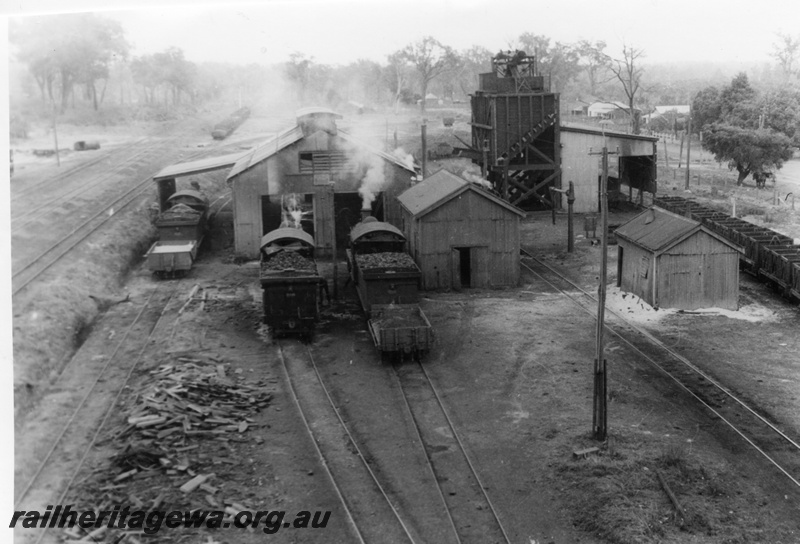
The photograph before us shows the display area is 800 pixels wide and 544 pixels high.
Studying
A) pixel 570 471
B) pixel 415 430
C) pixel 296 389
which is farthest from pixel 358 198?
pixel 570 471

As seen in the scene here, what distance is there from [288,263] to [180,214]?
12.0 meters

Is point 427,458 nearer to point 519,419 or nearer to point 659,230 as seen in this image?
point 519,419

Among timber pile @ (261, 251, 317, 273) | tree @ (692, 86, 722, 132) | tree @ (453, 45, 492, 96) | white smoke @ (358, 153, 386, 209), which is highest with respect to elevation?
tree @ (453, 45, 492, 96)

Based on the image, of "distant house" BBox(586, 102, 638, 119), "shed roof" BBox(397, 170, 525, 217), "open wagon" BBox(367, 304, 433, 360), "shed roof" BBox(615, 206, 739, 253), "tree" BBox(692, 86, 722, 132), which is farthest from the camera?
"distant house" BBox(586, 102, 638, 119)

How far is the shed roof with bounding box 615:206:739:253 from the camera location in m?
26.2

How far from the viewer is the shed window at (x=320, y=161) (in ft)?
117

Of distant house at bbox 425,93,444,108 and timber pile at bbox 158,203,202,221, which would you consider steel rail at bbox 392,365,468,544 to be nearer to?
timber pile at bbox 158,203,202,221

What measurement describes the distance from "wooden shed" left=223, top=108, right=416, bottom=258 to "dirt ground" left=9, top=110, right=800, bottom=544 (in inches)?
261

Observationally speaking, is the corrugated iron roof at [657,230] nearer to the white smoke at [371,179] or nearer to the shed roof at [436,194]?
the shed roof at [436,194]

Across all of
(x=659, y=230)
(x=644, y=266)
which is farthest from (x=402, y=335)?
(x=659, y=230)

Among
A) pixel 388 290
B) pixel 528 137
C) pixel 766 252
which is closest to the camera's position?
pixel 388 290

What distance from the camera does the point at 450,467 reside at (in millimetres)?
16125

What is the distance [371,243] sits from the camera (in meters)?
29.5


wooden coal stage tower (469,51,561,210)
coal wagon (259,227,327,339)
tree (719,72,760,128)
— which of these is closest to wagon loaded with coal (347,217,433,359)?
coal wagon (259,227,327,339)
